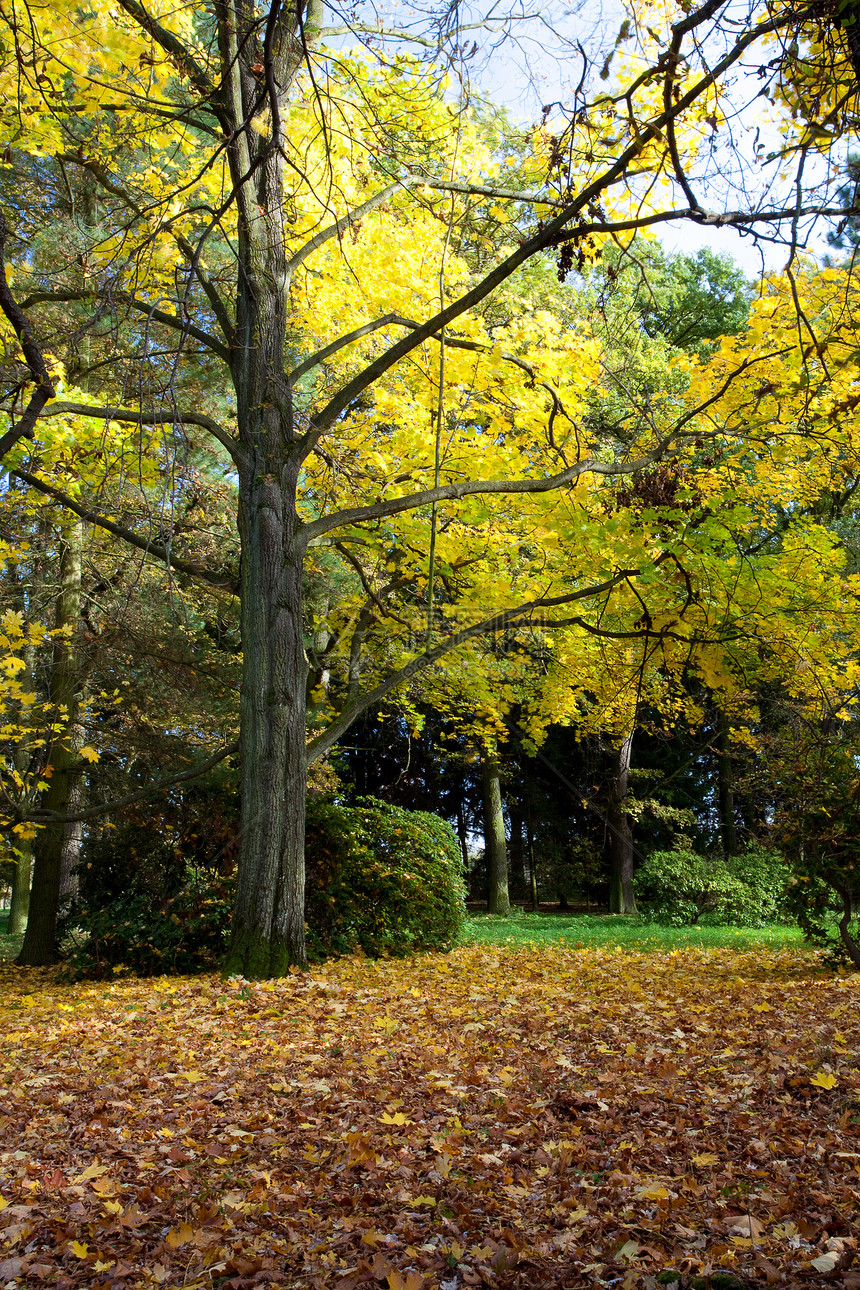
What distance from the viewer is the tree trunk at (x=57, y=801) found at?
1009 cm

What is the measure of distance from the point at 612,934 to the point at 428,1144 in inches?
449

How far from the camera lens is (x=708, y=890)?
15.2m

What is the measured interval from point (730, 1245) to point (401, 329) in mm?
8917

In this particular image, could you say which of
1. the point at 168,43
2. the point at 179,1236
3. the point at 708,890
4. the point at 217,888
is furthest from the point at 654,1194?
the point at 708,890

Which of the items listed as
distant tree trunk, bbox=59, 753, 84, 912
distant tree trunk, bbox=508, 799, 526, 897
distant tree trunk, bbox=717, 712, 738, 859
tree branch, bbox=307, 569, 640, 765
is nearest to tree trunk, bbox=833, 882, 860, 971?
tree branch, bbox=307, 569, 640, 765

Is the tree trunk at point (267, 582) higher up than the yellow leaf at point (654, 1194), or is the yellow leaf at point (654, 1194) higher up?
the tree trunk at point (267, 582)

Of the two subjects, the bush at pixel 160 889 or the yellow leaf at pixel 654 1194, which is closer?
the yellow leaf at pixel 654 1194

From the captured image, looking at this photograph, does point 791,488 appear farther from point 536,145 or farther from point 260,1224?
point 260,1224

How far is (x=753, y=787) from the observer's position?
30.6 ft

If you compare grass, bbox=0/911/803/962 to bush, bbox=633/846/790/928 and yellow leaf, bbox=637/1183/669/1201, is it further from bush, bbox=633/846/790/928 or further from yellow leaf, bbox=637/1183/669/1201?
yellow leaf, bbox=637/1183/669/1201

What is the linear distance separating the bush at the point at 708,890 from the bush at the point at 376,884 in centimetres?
640

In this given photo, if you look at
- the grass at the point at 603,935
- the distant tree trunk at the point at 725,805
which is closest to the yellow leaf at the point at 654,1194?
the grass at the point at 603,935

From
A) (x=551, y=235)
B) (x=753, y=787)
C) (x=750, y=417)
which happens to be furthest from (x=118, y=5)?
(x=753, y=787)

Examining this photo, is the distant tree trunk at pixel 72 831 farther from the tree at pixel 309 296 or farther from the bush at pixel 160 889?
the tree at pixel 309 296
